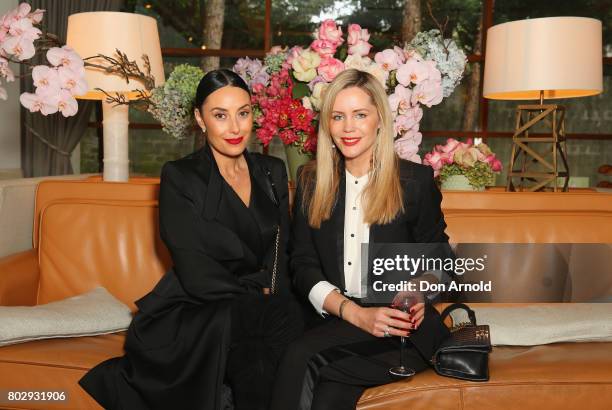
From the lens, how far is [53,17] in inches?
235

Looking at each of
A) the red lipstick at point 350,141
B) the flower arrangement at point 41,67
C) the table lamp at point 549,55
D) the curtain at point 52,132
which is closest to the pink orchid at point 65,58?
the flower arrangement at point 41,67

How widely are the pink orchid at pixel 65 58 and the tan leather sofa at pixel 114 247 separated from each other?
520 millimetres

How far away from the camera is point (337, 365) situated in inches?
74.3

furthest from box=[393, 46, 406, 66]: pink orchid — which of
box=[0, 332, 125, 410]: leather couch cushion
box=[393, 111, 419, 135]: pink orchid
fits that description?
box=[0, 332, 125, 410]: leather couch cushion

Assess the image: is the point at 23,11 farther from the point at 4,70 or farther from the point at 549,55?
the point at 549,55

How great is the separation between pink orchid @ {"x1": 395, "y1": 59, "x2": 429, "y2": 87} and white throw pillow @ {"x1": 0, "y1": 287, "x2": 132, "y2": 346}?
1309 millimetres

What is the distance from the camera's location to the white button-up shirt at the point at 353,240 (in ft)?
7.03

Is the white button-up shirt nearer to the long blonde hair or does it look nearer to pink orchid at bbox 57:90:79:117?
the long blonde hair

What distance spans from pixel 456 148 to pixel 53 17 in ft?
14.6

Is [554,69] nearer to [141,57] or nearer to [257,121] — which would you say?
[257,121]

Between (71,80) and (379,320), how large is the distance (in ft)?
4.67

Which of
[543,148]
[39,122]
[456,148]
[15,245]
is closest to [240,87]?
[456,148]

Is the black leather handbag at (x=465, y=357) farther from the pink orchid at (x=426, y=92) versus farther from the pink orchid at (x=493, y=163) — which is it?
the pink orchid at (x=493, y=163)

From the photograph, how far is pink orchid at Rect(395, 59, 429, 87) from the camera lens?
8.27ft
